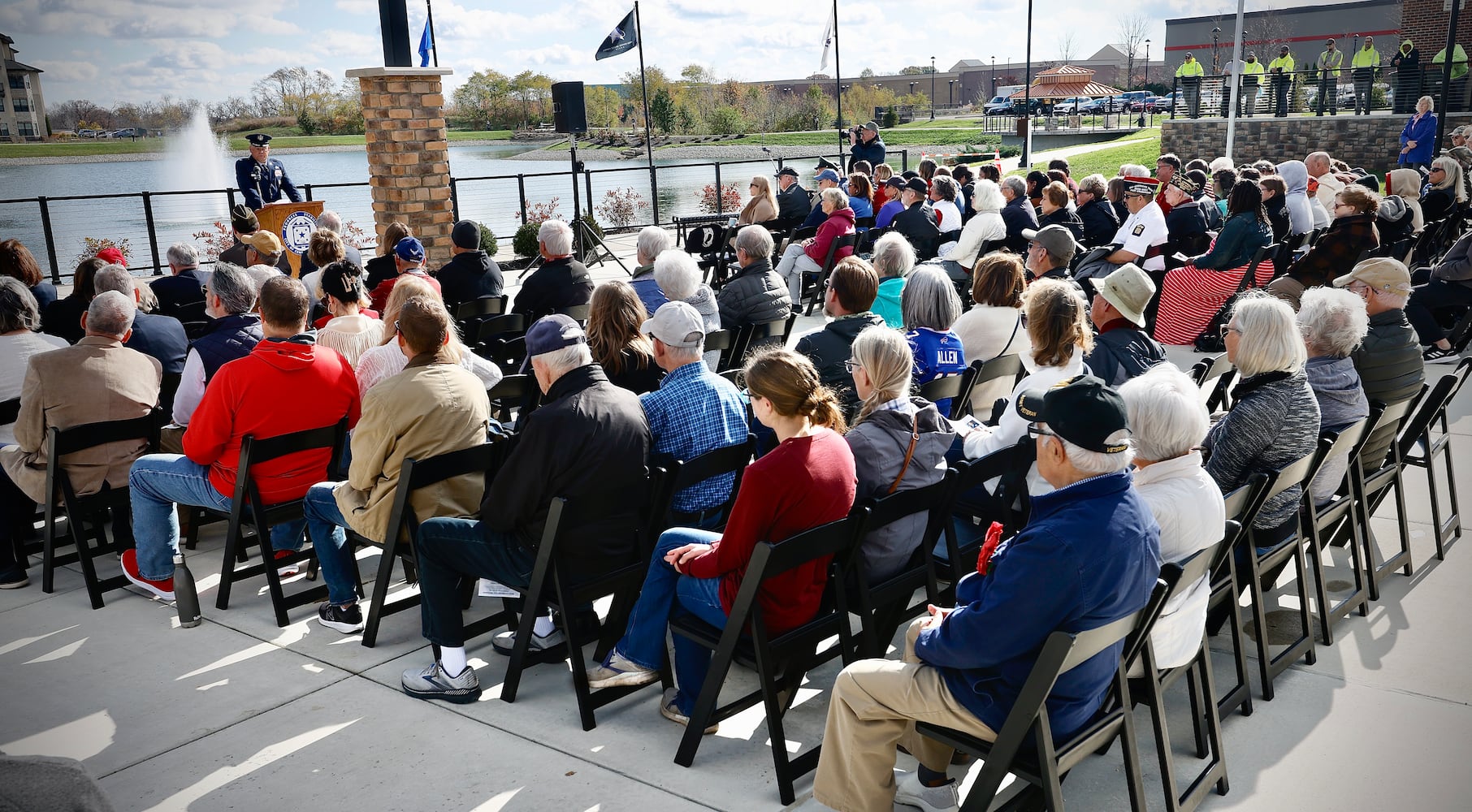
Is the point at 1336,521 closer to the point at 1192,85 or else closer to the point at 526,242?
the point at 526,242

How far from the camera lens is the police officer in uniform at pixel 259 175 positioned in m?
10.8

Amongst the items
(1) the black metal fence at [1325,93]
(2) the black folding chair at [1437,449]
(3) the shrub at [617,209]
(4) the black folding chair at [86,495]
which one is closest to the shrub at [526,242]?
(3) the shrub at [617,209]

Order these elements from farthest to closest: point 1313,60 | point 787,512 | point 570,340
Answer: point 1313,60, point 570,340, point 787,512

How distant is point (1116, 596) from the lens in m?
2.34

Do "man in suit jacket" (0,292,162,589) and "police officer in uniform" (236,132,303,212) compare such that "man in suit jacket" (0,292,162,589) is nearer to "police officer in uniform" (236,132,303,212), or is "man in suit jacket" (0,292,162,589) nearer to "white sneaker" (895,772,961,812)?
"white sneaker" (895,772,961,812)

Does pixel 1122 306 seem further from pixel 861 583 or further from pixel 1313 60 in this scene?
pixel 1313 60

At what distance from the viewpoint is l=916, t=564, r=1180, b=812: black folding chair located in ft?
7.47

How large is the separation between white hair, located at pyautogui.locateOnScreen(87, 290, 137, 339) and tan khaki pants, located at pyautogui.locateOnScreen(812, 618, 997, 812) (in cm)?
368

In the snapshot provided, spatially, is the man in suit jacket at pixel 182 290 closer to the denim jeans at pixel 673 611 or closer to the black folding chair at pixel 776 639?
the denim jeans at pixel 673 611

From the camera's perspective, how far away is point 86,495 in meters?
4.51

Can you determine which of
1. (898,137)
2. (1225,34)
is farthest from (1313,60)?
(898,137)

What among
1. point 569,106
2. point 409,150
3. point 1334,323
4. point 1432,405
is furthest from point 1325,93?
point 1334,323

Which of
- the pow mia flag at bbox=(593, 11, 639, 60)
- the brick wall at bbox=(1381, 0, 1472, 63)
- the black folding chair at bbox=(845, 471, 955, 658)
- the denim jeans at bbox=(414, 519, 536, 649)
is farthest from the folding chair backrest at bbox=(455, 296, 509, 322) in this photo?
the brick wall at bbox=(1381, 0, 1472, 63)

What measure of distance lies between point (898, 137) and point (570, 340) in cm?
4809
